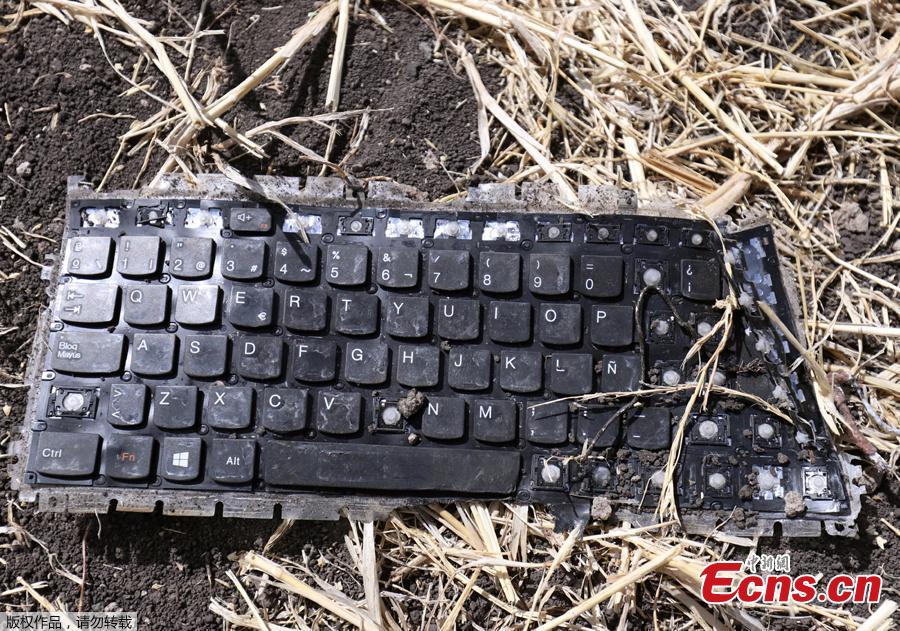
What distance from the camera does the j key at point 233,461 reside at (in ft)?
4.77

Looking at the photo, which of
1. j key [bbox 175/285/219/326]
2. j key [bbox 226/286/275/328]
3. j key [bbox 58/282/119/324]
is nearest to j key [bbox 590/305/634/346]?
j key [bbox 226/286/275/328]

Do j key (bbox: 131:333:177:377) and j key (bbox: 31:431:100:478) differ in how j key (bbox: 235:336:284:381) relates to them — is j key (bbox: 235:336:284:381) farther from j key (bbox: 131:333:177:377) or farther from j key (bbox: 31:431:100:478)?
j key (bbox: 31:431:100:478)

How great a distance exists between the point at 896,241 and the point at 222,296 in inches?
63.2

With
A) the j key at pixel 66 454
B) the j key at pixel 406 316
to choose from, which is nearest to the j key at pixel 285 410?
the j key at pixel 406 316

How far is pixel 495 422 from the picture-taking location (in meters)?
1.47

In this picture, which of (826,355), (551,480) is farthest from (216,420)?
(826,355)

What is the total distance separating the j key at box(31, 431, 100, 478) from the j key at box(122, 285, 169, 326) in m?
0.25

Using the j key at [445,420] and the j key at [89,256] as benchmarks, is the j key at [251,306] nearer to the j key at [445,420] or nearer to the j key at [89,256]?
the j key at [89,256]

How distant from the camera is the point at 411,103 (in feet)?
5.84

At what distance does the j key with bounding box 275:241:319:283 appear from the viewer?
151 centimetres

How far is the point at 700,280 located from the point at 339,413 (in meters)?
0.81

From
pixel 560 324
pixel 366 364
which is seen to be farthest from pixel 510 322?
pixel 366 364

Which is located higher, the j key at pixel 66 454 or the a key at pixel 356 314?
the a key at pixel 356 314

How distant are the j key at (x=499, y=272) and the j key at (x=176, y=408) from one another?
0.64 metres
